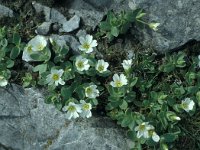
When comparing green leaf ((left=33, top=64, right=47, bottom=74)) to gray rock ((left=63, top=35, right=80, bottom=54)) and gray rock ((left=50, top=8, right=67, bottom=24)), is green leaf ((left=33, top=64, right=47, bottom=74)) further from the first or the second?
Result: gray rock ((left=50, top=8, right=67, bottom=24))

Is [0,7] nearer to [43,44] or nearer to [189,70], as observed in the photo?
[43,44]

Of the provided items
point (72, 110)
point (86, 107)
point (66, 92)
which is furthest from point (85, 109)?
point (66, 92)

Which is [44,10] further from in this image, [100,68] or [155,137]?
[155,137]

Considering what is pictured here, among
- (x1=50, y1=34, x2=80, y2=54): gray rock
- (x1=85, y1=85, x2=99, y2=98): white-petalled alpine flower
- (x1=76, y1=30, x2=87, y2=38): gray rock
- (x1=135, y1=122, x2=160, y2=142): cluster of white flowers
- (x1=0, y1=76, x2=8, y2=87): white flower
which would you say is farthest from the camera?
(x1=76, y1=30, x2=87, y2=38): gray rock

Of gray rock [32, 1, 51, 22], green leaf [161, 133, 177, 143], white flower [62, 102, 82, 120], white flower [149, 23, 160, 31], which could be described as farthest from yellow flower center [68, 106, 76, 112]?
white flower [149, 23, 160, 31]

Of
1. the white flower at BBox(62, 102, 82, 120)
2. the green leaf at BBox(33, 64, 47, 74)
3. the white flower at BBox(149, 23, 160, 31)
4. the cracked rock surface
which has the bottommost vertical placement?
the cracked rock surface

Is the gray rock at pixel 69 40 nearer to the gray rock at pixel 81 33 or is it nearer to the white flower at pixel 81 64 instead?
the gray rock at pixel 81 33

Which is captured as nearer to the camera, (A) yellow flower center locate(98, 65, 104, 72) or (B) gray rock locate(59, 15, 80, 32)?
(A) yellow flower center locate(98, 65, 104, 72)
